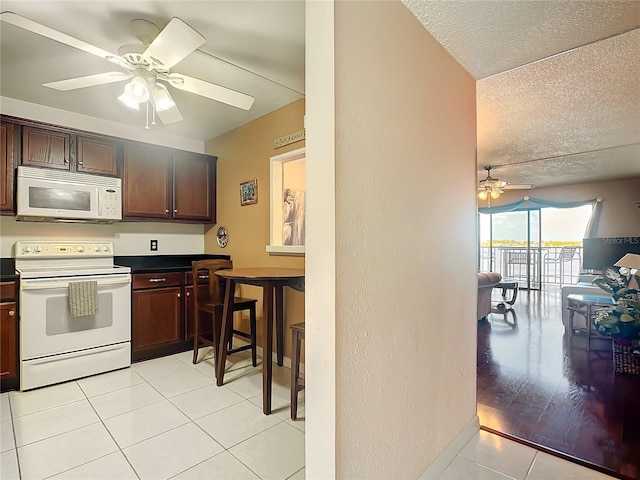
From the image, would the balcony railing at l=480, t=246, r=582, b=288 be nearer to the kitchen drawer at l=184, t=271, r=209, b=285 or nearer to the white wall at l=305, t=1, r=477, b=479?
the white wall at l=305, t=1, r=477, b=479

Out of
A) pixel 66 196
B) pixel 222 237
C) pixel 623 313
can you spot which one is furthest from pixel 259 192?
pixel 623 313

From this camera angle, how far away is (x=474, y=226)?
6.59 feet

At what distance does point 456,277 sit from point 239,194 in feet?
8.36

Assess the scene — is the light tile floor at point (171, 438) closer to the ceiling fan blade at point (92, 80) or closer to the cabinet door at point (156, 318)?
the cabinet door at point (156, 318)

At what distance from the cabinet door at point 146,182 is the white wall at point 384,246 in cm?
290

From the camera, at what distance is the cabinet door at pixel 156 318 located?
312cm

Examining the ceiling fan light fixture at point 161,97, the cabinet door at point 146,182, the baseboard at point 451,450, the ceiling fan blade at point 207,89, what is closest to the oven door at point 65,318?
the cabinet door at point 146,182

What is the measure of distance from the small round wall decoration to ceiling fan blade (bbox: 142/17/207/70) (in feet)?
6.91

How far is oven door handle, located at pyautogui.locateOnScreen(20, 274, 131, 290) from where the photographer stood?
255cm

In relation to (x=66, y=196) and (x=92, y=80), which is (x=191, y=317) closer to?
(x=66, y=196)

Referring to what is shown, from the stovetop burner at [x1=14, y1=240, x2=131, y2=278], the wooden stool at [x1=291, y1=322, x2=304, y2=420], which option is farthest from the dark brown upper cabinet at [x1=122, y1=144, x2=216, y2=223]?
the wooden stool at [x1=291, y1=322, x2=304, y2=420]

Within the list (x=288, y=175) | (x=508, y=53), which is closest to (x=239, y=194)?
(x=288, y=175)

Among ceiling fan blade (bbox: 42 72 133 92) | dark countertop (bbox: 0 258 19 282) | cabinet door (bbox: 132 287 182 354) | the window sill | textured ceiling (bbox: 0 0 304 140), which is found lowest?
cabinet door (bbox: 132 287 182 354)

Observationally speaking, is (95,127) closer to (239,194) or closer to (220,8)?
(239,194)
